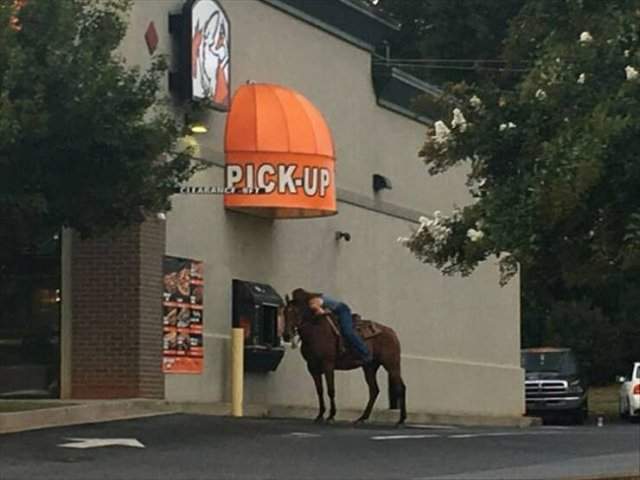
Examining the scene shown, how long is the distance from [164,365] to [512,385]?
54.8 feet

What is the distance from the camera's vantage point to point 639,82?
744 inches

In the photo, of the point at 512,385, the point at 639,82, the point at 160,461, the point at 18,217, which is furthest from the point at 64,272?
the point at 512,385

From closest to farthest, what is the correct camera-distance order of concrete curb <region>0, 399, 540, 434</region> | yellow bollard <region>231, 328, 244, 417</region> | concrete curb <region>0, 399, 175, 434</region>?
concrete curb <region>0, 399, 175, 434</region> → concrete curb <region>0, 399, 540, 434</region> → yellow bollard <region>231, 328, 244, 417</region>

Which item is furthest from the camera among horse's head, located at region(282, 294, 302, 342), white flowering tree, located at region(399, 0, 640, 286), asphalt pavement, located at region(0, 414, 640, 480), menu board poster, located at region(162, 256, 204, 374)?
menu board poster, located at region(162, 256, 204, 374)

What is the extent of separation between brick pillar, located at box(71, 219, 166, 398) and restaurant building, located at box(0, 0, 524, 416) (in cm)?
2

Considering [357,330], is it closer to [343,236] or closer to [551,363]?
[343,236]

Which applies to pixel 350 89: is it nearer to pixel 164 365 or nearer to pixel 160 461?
pixel 164 365

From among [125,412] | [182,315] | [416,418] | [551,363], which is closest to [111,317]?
[182,315]

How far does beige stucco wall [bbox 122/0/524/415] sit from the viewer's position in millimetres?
28266

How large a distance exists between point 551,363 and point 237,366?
724 inches

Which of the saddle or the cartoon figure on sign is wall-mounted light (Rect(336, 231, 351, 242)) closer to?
the cartoon figure on sign

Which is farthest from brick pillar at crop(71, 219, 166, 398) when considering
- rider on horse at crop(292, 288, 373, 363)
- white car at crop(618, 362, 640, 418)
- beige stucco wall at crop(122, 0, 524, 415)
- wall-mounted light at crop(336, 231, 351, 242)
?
white car at crop(618, 362, 640, 418)

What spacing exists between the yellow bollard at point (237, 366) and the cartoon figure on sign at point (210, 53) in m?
3.88

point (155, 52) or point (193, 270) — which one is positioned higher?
point (155, 52)
